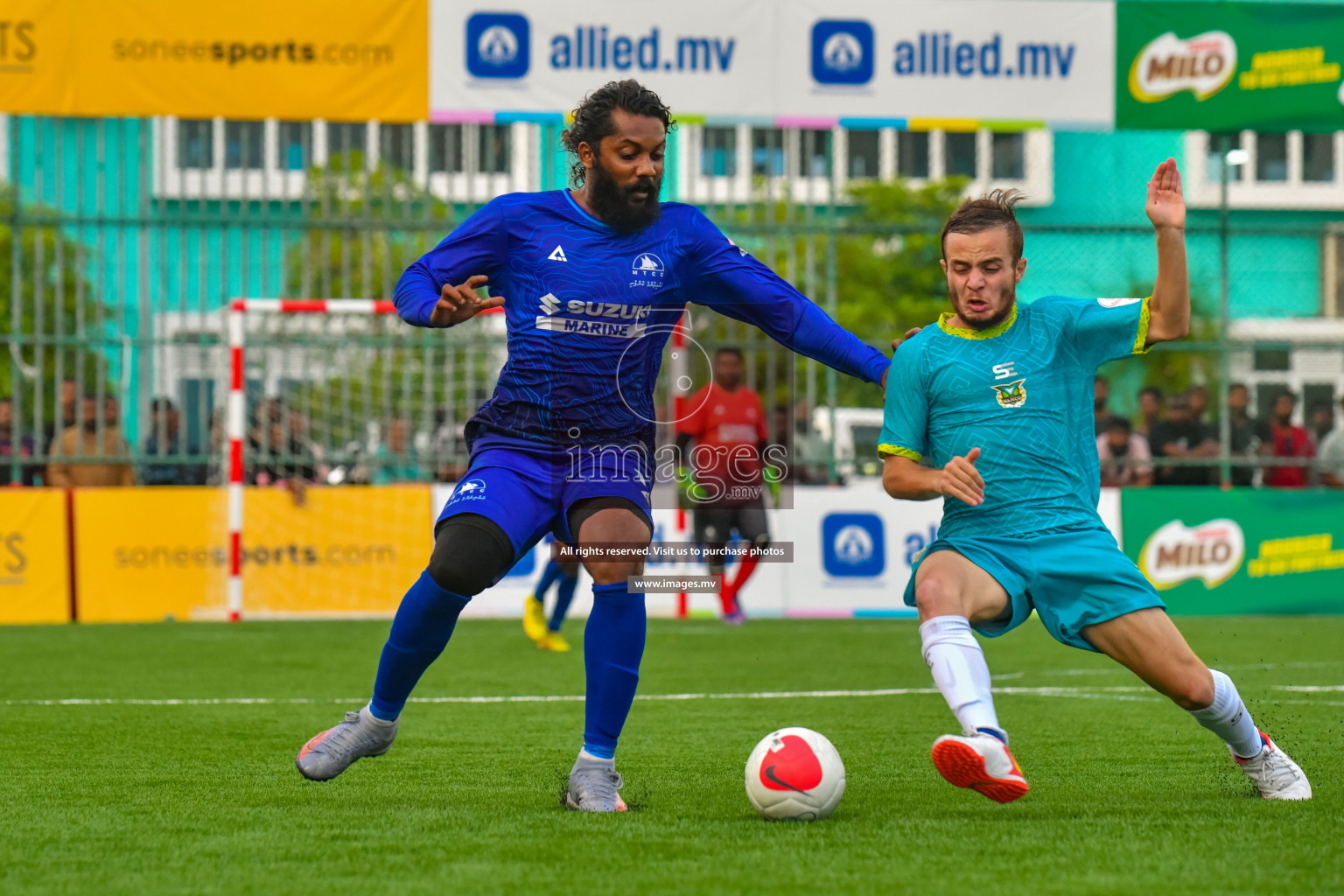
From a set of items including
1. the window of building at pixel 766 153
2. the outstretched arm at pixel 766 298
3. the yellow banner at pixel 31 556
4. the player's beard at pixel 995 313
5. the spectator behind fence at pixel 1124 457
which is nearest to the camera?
the player's beard at pixel 995 313

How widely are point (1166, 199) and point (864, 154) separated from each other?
61.5 ft

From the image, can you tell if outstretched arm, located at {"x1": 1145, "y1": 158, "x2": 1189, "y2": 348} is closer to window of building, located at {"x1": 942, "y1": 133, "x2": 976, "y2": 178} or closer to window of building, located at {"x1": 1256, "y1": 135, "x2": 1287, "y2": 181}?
window of building, located at {"x1": 1256, "y1": 135, "x2": 1287, "y2": 181}

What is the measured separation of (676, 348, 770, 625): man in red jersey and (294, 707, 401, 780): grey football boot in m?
7.88

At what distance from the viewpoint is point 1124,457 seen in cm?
1365

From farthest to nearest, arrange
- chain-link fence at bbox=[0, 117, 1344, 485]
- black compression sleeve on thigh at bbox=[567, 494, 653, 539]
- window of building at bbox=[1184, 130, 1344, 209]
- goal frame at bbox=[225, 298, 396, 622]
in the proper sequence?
window of building at bbox=[1184, 130, 1344, 209] < chain-link fence at bbox=[0, 117, 1344, 485] < goal frame at bbox=[225, 298, 396, 622] < black compression sleeve on thigh at bbox=[567, 494, 653, 539]

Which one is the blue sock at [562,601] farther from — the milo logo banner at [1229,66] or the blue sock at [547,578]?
the milo logo banner at [1229,66]

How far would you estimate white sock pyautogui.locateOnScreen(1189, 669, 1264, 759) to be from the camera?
4.34m

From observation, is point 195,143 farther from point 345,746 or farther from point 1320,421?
point 345,746

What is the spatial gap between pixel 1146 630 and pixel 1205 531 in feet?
31.5

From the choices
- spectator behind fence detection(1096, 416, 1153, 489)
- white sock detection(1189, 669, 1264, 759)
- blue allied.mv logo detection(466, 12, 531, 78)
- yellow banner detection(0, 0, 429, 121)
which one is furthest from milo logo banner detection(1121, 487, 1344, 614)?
white sock detection(1189, 669, 1264, 759)

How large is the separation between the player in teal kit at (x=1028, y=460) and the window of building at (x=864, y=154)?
16.7m

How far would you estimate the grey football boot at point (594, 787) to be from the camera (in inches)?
173

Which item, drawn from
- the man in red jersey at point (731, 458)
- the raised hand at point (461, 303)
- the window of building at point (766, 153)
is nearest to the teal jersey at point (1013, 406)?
the raised hand at point (461, 303)

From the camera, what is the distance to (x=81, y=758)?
5.46m
